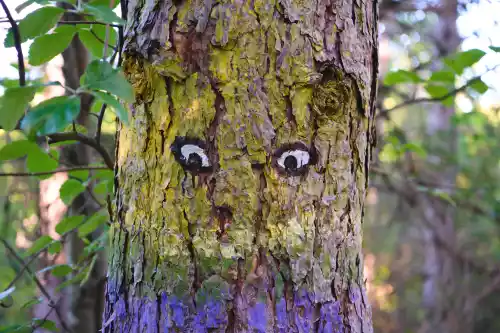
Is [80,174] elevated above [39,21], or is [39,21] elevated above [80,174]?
[39,21]

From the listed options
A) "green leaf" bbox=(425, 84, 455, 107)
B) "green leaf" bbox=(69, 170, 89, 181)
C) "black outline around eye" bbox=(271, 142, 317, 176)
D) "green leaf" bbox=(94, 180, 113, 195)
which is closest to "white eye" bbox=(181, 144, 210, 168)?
"black outline around eye" bbox=(271, 142, 317, 176)

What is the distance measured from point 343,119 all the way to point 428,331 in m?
5.28

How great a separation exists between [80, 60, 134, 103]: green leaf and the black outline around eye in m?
0.30

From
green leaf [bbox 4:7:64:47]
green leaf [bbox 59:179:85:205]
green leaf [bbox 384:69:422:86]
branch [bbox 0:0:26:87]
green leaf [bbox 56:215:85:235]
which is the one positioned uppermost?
green leaf [bbox 384:69:422:86]

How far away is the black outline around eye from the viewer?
2.59 feet

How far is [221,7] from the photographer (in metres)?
0.79

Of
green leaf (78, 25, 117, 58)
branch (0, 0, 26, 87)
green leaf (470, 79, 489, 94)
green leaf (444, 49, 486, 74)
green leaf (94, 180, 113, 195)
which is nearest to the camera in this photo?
branch (0, 0, 26, 87)

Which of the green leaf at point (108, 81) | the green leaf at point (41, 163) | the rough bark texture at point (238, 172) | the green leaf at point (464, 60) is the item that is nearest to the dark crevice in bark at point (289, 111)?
the rough bark texture at point (238, 172)

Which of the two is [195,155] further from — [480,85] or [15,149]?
[480,85]

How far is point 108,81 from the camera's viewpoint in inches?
22.7

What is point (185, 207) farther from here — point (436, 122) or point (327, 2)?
point (436, 122)

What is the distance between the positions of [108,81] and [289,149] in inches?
13.5

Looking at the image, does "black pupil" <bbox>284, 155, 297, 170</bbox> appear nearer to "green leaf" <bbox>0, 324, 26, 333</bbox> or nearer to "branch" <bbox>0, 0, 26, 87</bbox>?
"branch" <bbox>0, 0, 26, 87</bbox>

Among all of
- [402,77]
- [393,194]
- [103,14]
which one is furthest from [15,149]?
[393,194]
